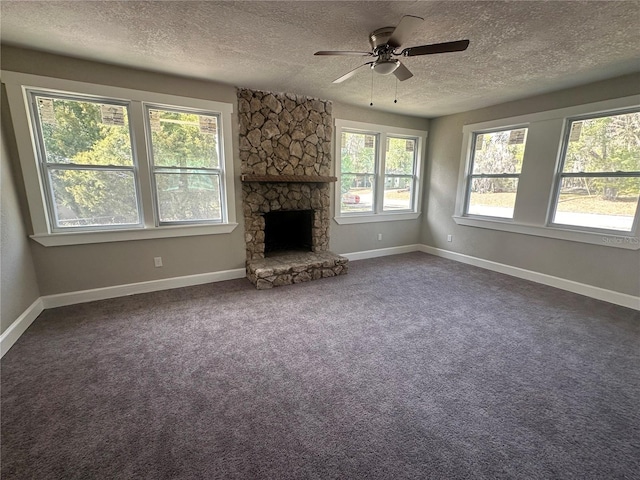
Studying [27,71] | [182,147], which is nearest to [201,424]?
[182,147]

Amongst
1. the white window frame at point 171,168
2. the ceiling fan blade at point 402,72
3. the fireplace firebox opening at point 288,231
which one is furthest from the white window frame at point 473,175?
the white window frame at point 171,168

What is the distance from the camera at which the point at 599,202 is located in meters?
3.43

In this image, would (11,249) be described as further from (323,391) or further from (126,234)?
(323,391)

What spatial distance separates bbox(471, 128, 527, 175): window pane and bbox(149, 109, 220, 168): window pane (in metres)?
4.22

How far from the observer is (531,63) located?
9.07ft

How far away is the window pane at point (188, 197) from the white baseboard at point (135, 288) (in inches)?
31.5

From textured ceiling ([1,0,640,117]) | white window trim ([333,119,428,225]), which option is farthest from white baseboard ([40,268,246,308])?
textured ceiling ([1,0,640,117])

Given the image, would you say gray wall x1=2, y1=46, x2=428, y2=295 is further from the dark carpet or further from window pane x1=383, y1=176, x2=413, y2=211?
window pane x1=383, y1=176, x2=413, y2=211

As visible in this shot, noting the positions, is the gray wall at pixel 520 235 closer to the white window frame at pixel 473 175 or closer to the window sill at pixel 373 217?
the white window frame at pixel 473 175

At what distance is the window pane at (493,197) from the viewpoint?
4293 millimetres

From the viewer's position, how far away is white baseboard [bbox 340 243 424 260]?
5.07m

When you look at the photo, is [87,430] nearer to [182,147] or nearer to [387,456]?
[387,456]

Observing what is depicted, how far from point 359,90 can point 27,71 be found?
3547 millimetres

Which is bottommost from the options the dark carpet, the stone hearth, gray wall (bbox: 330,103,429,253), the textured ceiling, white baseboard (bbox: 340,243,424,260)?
the dark carpet
